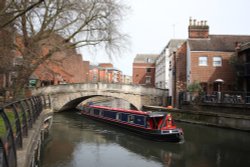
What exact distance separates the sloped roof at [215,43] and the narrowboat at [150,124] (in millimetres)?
8993

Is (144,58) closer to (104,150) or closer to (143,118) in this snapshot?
(143,118)

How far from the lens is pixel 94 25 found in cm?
1927

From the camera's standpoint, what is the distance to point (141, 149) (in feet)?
41.3

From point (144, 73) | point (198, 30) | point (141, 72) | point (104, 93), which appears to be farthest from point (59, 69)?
point (144, 73)

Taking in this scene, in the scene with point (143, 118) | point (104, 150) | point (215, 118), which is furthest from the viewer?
point (215, 118)

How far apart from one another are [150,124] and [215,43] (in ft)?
39.3

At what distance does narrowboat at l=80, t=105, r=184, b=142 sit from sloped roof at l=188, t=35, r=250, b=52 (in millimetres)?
8993

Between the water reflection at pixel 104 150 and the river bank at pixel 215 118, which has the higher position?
the river bank at pixel 215 118

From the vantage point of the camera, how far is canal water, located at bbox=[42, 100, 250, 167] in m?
10.4

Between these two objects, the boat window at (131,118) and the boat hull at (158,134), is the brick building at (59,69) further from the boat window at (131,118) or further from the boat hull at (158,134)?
the boat hull at (158,134)

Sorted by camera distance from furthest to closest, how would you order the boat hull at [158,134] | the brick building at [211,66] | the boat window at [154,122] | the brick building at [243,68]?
1. the brick building at [211,66]
2. the brick building at [243,68]
3. the boat window at [154,122]
4. the boat hull at [158,134]

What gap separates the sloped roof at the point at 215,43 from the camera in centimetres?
2277

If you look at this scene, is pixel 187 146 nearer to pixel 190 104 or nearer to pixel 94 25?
pixel 190 104

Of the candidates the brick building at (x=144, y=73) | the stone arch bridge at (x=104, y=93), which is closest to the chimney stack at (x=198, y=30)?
the stone arch bridge at (x=104, y=93)
